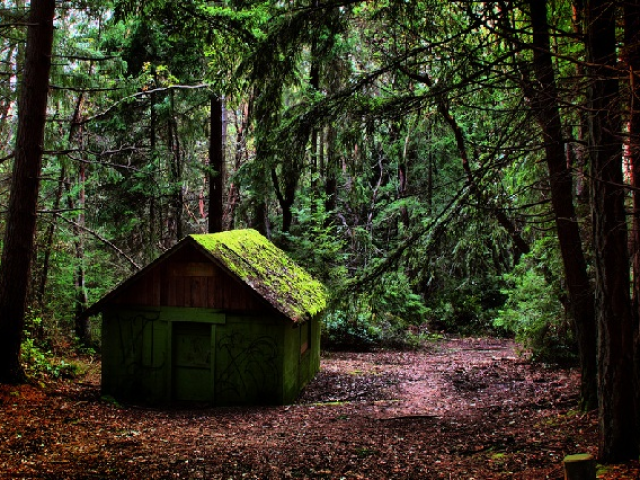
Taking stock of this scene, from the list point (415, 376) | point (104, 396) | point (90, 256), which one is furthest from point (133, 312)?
point (415, 376)

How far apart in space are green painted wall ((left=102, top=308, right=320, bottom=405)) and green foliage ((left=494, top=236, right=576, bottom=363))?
5622mm

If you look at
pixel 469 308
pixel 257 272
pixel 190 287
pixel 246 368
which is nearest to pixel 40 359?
pixel 190 287

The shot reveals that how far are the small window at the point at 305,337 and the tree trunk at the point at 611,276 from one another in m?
8.73

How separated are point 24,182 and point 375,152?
28.9 ft

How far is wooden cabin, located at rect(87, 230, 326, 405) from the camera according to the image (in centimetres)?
1133

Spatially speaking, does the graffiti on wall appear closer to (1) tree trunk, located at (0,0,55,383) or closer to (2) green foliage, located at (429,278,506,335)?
(1) tree trunk, located at (0,0,55,383)

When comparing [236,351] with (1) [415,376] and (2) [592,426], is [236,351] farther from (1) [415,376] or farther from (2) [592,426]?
(2) [592,426]

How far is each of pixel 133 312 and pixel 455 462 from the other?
27.1ft

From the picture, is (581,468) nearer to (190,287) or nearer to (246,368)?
(246,368)

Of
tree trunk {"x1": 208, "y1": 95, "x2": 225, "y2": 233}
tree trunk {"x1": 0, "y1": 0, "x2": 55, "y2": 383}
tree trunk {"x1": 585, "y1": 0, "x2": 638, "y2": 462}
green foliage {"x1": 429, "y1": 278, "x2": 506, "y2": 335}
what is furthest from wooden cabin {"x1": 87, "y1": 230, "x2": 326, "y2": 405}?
green foliage {"x1": 429, "y1": 278, "x2": 506, "y2": 335}

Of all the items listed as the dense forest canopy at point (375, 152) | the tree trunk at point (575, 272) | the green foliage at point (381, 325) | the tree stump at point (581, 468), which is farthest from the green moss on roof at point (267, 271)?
the tree stump at point (581, 468)

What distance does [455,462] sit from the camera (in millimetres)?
6223

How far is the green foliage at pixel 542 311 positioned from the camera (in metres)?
10.8

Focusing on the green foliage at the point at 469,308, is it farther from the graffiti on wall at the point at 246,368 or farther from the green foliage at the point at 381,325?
the graffiti on wall at the point at 246,368
